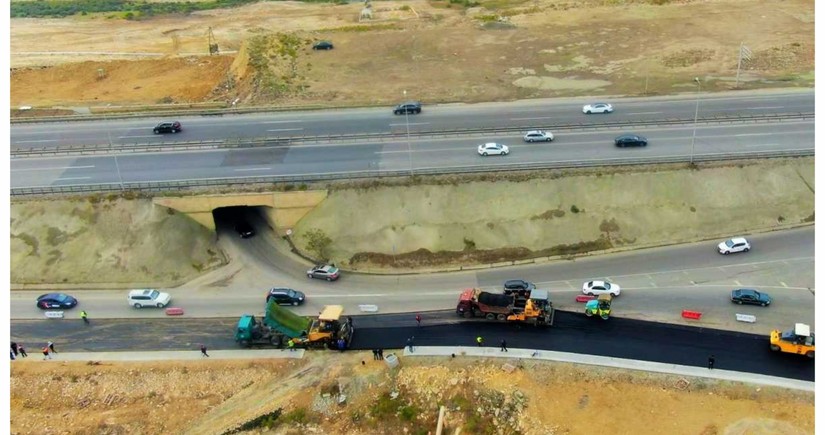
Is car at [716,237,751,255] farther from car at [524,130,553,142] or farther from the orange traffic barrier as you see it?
car at [524,130,553,142]

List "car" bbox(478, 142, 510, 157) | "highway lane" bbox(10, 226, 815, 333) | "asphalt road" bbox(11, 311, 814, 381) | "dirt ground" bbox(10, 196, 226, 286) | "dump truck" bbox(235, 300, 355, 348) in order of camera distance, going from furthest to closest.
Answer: "car" bbox(478, 142, 510, 157), "dirt ground" bbox(10, 196, 226, 286), "highway lane" bbox(10, 226, 815, 333), "dump truck" bbox(235, 300, 355, 348), "asphalt road" bbox(11, 311, 814, 381)

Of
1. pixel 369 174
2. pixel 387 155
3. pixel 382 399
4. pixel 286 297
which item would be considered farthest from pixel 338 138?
pixel 382 399

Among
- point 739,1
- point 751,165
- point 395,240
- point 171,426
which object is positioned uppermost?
point 739,1

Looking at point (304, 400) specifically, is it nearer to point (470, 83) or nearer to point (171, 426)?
point (171, 426)

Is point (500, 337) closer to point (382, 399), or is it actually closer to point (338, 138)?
point (382, 399)

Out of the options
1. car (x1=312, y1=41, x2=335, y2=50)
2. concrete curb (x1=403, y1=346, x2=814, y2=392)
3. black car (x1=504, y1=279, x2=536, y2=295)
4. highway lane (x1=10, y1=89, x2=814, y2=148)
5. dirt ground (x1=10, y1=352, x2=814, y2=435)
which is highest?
car (x1=312, y1=41, x2=335, y2=50)

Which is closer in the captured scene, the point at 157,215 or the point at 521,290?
the point at 521,290

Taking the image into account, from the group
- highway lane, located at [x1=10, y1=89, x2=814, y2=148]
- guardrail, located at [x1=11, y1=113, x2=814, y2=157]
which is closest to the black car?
guardrail, located at [x1=11, y1=113, x2=814, y2=157]
